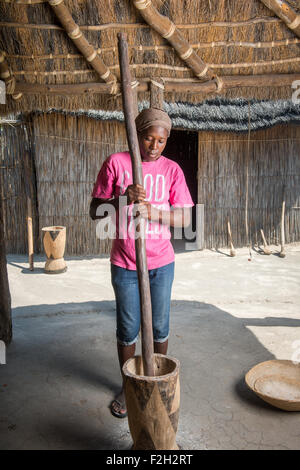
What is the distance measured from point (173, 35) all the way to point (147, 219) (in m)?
1.67

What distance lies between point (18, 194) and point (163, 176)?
4943mm

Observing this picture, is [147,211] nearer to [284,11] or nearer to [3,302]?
[3,302]

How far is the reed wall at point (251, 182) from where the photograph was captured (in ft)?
22.6

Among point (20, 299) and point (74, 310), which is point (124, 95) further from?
point (20, 299)

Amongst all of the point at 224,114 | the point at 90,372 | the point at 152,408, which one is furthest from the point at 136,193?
the point at 224,114

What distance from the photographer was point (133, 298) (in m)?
2.03

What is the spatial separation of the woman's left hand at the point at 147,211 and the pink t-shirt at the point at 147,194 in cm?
14

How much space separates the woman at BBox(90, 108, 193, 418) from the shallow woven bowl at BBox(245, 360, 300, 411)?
71 cm

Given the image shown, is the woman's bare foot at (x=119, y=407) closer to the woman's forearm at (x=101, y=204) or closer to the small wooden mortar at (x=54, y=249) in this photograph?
the woman's forearm at (x=101, y=204)

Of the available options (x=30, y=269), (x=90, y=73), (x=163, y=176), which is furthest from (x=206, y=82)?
(x=30, y=269)

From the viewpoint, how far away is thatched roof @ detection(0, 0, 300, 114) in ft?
8.80

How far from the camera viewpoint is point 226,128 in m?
6.44

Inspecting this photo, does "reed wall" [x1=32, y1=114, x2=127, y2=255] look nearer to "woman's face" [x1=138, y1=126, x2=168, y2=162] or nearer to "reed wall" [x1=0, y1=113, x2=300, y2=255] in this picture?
"reed wall" [x1=0, y1=113, x2=300, y2=255]

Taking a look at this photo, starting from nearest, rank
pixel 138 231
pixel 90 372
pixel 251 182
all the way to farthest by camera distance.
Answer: pixel 138 231
pixel 90 372
pixel 251 182
